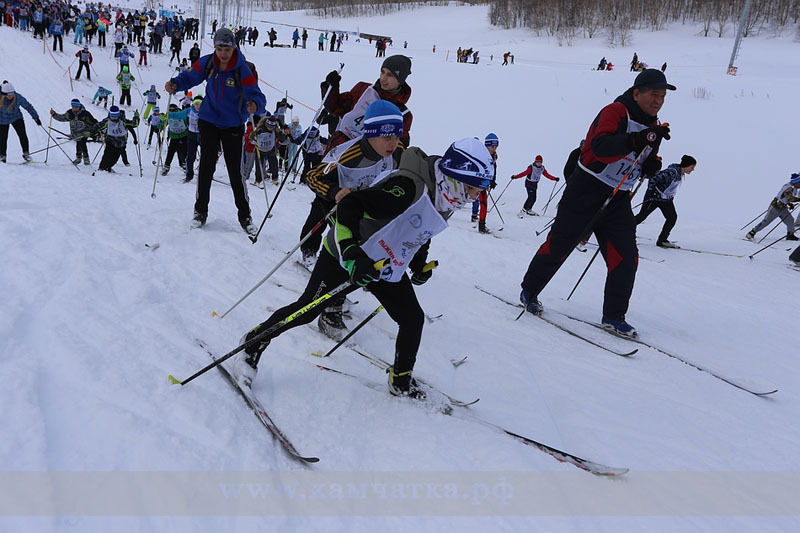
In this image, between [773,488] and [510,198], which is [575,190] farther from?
[510,198]

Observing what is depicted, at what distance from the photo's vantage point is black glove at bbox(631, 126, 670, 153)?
3748 millimetres

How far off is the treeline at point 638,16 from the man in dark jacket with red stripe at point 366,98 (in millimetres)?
44491

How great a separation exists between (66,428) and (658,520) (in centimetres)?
286

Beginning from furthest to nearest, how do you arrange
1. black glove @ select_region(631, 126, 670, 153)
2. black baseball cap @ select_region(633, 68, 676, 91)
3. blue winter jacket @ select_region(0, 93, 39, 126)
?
blue winter jacket @ select_region(0, 93, 39, 126) → black baseball cap @ select_region(633, 68, 676, 91) → black glove @ select_region(631, 126, 670, 153)

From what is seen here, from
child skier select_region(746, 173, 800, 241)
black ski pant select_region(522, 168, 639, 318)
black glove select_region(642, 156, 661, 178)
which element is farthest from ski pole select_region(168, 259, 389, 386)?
child skier select_region(746, 173, 800, 241)

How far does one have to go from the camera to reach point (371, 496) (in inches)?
88.0

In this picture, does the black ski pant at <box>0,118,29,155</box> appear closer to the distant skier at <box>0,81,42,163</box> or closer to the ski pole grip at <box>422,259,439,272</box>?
the distant skier at <box>0,81,42,163</box>

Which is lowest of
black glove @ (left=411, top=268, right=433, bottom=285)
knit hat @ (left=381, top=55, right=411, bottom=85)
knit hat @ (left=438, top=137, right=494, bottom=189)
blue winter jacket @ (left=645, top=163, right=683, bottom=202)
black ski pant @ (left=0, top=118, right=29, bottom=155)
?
black ski pant @ (left=0, top=118, right=29, bottom=155)

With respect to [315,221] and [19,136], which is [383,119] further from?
[19,136]

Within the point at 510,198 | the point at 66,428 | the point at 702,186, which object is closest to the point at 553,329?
the point at 66,428

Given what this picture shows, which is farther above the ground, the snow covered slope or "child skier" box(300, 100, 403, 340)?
"child skier" box(300, 100, 403, 340)

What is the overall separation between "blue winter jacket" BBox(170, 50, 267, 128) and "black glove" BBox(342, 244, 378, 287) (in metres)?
3.11

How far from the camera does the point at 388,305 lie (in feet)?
9.27

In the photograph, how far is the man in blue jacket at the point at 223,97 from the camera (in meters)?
4.72
